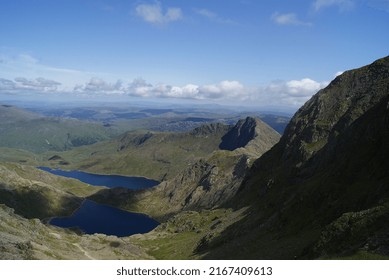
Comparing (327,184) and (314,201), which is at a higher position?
(327,184)

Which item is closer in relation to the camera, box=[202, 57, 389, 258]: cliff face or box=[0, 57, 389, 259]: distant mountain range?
box=[202, 57, 389, 258]: cliff face

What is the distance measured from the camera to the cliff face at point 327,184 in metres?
56.9

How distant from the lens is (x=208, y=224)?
19112 cm

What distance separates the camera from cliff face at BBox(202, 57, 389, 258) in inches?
2240

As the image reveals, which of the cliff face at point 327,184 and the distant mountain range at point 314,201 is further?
the distant mountain range at point 314,201

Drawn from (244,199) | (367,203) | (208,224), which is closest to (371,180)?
(367,203)

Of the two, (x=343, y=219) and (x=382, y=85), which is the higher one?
(x=382, y=85)

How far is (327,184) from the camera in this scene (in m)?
102

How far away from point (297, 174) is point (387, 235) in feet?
317

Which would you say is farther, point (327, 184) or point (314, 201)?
point (314, 201)
